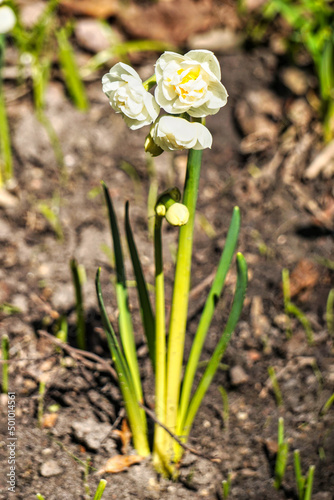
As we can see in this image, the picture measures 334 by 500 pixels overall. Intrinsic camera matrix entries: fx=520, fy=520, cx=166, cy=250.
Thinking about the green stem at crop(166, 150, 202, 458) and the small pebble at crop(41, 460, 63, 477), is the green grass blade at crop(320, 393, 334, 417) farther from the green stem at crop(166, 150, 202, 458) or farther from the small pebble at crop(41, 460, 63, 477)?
the small pebble at crop(41, 460, 63, 477)

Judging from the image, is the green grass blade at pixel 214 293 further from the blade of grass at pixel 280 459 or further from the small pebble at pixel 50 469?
the small pebble at pixel 50 469

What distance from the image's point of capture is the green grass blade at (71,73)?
2.28m

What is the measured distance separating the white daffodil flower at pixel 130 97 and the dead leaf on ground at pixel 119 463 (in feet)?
3.05

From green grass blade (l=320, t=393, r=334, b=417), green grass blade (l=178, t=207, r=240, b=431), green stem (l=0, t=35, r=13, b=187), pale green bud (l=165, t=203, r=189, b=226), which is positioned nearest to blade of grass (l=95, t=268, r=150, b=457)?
green grass blade (l=178, t=207, r=240, b=431)

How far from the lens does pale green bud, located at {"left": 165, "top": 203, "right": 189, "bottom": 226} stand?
1.04 metres

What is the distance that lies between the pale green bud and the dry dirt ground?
0.70 m

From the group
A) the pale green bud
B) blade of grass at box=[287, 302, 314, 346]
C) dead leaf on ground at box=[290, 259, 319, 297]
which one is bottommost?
blade of grass at box=[287, 302, 314, 346]

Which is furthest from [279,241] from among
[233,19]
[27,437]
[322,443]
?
[233,19]

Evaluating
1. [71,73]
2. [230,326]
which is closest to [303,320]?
[230,326]

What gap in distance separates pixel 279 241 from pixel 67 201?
3.00ft

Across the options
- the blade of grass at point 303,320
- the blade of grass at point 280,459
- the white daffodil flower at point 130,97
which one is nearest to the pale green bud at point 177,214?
the white daffodil flower at point 130,97

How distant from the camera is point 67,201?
88.4 inches

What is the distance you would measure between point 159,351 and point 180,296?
0.16 metres

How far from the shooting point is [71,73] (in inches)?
→ 94.7
